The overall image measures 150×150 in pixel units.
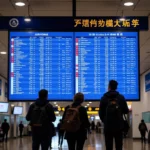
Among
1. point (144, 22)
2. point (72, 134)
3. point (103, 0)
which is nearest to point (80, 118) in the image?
point (72, 134)

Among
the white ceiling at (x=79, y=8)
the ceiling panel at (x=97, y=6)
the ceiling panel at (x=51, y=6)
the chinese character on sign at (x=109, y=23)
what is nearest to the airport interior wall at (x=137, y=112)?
the white ceiling at (x=79, y=8)

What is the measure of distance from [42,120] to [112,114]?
1.45 meters

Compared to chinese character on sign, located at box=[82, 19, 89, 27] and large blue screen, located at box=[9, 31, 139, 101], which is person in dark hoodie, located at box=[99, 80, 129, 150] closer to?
large blue screen, located at box=[9, 31, 139, 101]

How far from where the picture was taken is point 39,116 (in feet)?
23.4

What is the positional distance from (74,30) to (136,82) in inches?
65.3

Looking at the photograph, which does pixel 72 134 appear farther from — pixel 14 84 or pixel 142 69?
pixel 142 69

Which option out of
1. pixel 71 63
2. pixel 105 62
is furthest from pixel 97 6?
pixel 71 63

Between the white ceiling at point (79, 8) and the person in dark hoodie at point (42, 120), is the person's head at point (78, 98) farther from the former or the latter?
the white ceiling at point (79, 8)

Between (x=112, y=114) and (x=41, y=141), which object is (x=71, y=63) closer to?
(x=41, y=141)

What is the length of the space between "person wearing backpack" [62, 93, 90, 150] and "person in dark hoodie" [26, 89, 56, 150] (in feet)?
1.03

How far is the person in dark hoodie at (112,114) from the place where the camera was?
249 inches

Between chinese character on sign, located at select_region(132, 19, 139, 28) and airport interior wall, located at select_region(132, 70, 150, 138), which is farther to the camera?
airport interior wall, located at select_region(132, 70, 150, 138)

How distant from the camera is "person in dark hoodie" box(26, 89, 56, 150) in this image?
7.11 m

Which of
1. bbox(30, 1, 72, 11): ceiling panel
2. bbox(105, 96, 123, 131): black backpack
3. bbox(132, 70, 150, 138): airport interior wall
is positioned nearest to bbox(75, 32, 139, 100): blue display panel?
bbox(105, 96, 123, 131): black backpack
